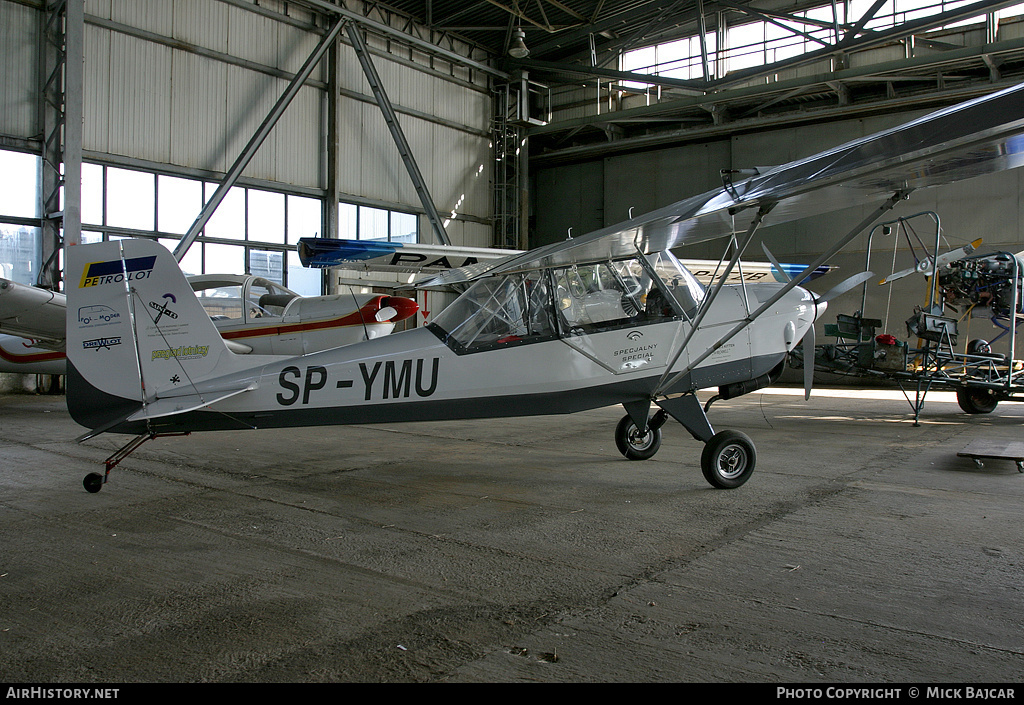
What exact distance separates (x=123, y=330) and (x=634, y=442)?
16.0 ft

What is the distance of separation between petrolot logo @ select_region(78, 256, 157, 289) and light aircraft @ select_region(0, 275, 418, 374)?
20.2ft

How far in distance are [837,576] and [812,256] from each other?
62.3 ft

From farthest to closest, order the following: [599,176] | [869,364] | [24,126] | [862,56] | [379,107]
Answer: [599,176]
[379,107]
[862,56]
[24,126]
[869,364]

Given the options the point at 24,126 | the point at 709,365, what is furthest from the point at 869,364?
the point at 24,126

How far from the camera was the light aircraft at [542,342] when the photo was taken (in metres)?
5.24

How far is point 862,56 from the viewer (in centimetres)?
1959

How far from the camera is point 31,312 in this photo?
11219mm

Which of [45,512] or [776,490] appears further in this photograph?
[776,490]

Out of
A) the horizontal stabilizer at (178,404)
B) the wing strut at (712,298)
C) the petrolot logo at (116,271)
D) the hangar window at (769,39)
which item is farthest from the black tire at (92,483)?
the hangar window at (769,39)

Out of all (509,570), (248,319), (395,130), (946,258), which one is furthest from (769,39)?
(509,570)

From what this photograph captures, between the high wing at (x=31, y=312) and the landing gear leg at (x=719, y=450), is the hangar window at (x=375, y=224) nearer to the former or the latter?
the high wing at (x=31, y=312)

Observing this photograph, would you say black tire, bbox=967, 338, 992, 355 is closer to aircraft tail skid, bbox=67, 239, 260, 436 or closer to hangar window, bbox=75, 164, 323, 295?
aircraft tail skid, bbox=67, 239, 260, 436

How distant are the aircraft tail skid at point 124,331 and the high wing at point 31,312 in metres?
7.05

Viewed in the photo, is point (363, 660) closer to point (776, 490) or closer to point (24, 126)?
point (776, 490)
